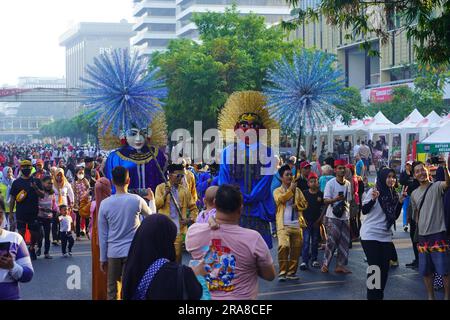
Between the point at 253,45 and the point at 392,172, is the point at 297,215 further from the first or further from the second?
the point at 253,45

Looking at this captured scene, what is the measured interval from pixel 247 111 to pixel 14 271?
449cm

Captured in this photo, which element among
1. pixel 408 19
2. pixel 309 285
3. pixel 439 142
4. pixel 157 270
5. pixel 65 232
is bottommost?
pixel 309 285

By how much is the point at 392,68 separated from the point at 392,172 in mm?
57177

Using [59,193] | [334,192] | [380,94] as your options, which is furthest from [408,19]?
[380,94]

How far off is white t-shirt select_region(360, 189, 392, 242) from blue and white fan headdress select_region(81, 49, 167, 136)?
284cm

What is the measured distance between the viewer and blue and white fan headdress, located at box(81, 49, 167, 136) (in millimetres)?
10336

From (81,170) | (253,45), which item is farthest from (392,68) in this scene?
(81,170)

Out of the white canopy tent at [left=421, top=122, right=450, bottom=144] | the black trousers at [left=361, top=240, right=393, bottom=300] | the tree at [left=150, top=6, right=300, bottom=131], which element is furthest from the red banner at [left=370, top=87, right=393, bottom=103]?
the black trousers at [left=361, top=240, right=393, bottom=300]

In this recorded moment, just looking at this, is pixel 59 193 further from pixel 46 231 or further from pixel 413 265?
pixel 413 265

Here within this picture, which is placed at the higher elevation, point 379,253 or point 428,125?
point 428,125

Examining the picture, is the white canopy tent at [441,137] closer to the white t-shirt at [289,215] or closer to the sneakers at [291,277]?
the white t-shirt at [289,215]

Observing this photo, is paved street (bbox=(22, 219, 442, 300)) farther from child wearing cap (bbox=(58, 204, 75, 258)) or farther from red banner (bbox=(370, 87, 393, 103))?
red banner (bbox=(370, 87, 393, 103))

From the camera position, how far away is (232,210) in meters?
5.57

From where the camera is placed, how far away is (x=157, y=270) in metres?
5.12
